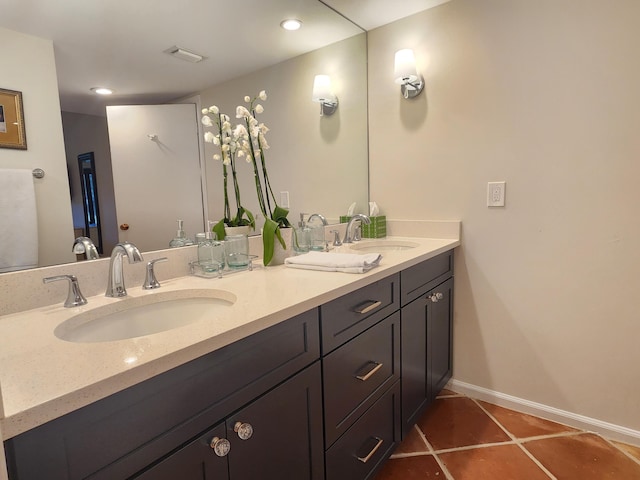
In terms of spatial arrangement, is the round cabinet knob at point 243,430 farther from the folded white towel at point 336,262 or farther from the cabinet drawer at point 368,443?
the folded white towel at point 336,262

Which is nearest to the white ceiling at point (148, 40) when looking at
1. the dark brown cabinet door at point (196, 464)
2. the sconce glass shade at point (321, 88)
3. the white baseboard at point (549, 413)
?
the sconce glass shade at point (321, 88)

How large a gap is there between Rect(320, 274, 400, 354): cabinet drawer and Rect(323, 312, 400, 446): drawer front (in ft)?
0.09

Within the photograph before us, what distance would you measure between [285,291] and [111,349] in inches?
18.7

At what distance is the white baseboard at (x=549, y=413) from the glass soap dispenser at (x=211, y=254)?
1.48 meters

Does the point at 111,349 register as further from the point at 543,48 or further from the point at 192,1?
the point at 543,48

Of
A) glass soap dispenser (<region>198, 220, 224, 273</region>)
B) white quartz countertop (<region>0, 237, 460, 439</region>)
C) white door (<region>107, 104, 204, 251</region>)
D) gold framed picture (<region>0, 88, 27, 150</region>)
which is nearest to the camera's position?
white quartz countertop (<region>0, 237, 460, 439</region>)

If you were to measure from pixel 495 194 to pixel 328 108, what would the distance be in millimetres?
1011

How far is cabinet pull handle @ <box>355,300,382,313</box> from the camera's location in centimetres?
120

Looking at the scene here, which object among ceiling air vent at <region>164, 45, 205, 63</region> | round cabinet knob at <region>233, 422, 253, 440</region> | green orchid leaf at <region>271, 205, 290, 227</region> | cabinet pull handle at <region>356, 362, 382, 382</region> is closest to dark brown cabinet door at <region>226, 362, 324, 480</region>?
round cabinet knob at <region>233, 422, 253, 440</region>

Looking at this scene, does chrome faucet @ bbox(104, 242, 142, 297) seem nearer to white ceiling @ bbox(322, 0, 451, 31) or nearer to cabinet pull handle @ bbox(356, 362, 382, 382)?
cabinet pull handle @ bbox(356, 362, 382, 382)

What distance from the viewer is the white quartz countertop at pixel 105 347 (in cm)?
53

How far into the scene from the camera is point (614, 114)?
58.0 inches

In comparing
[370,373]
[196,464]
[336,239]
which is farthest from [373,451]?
[336,239]

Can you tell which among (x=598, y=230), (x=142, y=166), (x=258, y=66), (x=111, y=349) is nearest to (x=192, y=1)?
(x=258, y=66)
